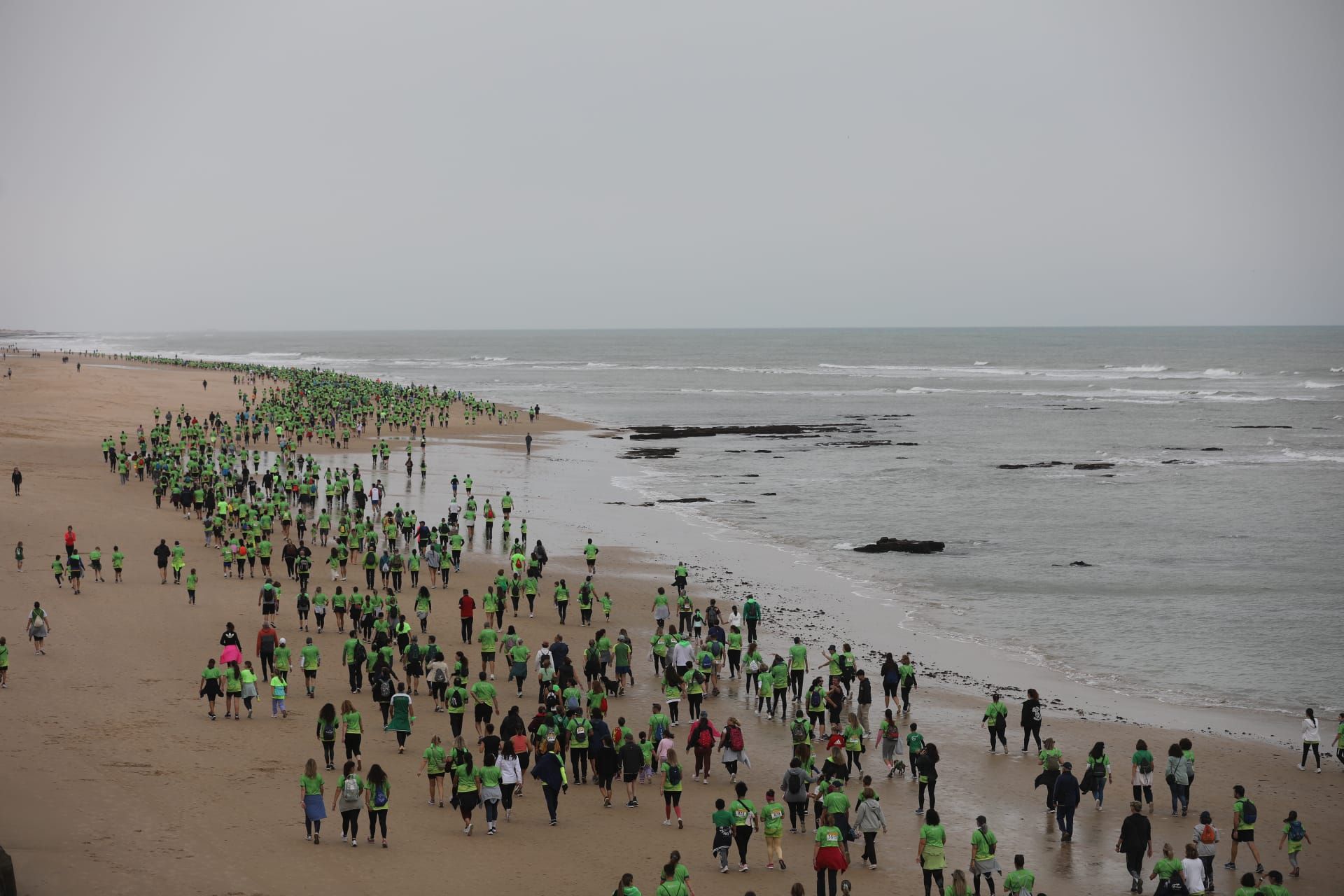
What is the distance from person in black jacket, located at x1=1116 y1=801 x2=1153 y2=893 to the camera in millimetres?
12289

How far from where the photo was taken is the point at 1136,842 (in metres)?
12.3

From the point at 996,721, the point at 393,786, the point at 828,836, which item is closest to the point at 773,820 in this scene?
the point at 828,836

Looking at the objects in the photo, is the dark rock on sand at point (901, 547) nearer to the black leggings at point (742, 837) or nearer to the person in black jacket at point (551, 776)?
the person in black jacket at point (551, 776)

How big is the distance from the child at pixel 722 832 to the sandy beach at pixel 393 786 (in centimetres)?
26

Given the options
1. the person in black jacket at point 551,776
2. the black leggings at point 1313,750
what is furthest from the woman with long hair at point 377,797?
the black leggings at point 1313,750

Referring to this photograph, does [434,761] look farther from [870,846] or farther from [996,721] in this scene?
[996,721]

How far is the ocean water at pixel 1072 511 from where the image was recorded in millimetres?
23828

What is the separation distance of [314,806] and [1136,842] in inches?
356

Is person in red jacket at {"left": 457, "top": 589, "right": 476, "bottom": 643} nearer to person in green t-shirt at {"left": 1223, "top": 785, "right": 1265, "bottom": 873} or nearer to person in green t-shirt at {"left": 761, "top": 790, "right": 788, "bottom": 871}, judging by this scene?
person in green t-shirt at {"left": 761, "top": 790, "right": 788, "bottom": 871}

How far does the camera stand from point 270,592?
2155 centimetres

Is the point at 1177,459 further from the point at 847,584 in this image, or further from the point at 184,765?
the point at 184,765

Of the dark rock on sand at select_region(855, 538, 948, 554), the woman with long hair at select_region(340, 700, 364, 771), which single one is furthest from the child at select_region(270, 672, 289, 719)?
the dark rock on sand at select_region(855, 538, 948, 554)

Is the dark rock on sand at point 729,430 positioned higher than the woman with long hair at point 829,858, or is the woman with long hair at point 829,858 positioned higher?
the dark rock on sand at point 729,430

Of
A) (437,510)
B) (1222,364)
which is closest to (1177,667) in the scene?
(437,510)
